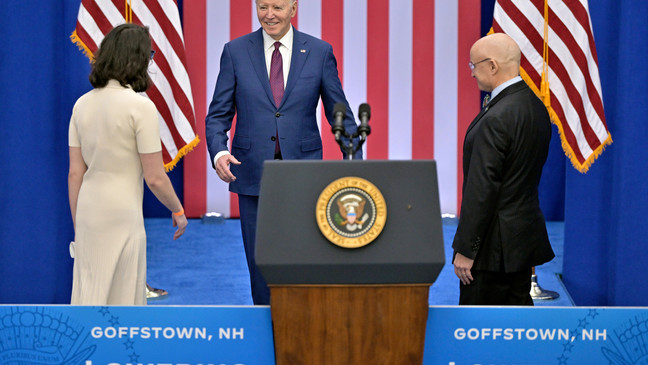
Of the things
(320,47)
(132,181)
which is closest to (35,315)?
(132,181)

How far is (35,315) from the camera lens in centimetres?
181

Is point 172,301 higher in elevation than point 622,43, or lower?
lower

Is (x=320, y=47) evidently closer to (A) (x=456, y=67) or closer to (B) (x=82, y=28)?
(B) (x=82, y=28)

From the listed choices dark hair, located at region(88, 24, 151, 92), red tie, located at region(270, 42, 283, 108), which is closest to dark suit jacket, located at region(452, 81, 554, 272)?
red tie, located at region(270, 42, 283, 108)

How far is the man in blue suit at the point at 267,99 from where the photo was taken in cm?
291

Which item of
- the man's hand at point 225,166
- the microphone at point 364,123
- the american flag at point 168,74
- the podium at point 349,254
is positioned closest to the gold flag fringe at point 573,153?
the american flag at point 168,74

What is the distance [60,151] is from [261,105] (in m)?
1.35

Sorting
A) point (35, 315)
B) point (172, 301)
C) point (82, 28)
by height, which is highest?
point (82, 28)

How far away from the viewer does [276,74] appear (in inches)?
117

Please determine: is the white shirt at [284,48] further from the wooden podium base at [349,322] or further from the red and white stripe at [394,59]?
the red and white stripe at [394,59]

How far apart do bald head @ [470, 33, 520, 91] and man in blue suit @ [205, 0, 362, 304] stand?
0.52m

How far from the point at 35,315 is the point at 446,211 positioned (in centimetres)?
527

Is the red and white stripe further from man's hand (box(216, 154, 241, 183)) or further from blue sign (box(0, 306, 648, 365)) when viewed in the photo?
blue sign (box(0, 306, 648, 365))

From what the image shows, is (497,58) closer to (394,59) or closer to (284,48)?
(284,48)
